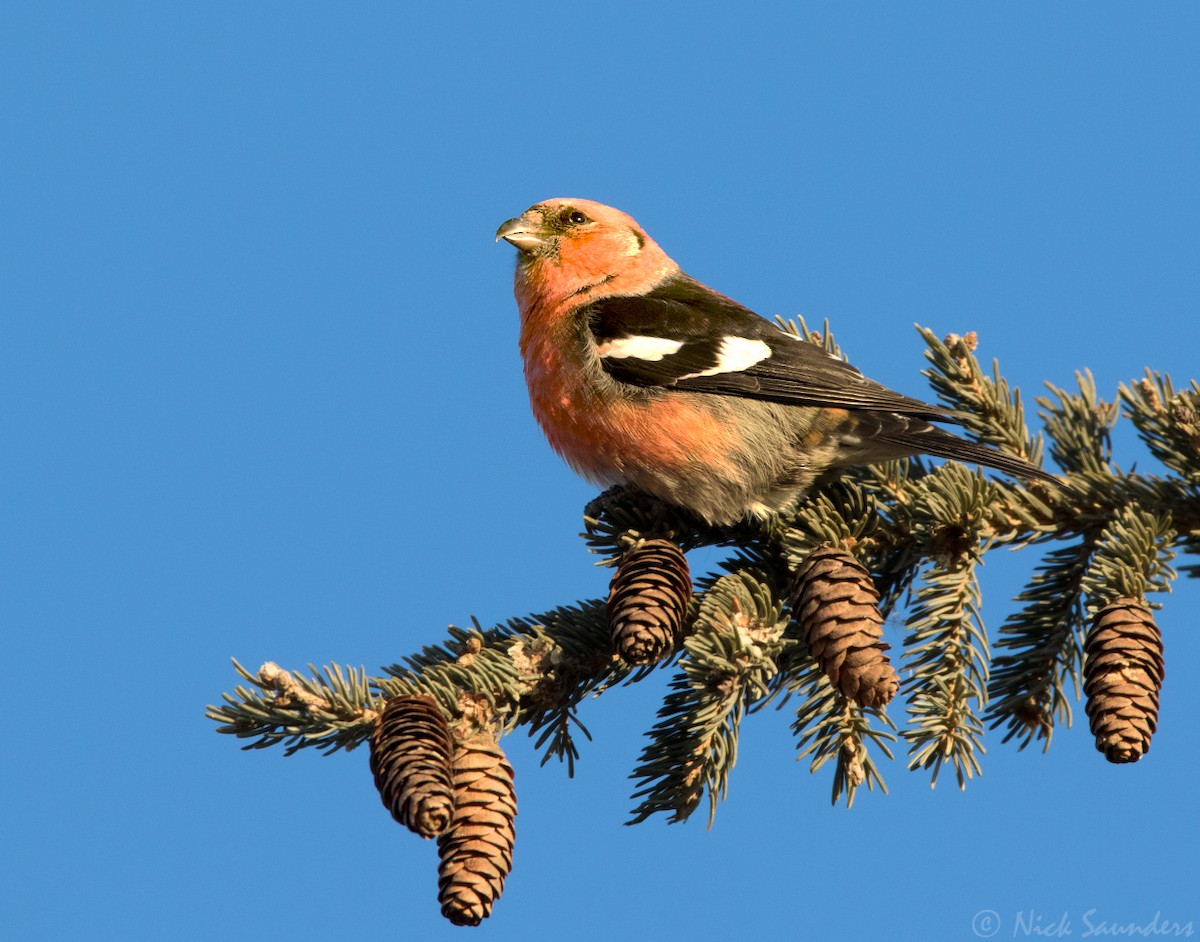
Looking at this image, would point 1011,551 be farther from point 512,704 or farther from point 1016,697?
point 512,704

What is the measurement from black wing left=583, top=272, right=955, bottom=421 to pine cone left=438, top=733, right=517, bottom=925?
5.95 feet

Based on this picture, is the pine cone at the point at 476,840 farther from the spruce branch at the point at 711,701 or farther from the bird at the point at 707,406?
the bird at the point at 707,406

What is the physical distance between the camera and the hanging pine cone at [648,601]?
283cm

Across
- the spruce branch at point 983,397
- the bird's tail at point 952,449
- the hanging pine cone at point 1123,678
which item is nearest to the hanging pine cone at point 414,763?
the hanging pine cone at point 1123,678

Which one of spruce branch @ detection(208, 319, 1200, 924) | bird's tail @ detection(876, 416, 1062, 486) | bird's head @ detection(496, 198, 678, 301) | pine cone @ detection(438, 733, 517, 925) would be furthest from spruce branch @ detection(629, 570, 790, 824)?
bird's head @ detection(496, 198, 678, 301)

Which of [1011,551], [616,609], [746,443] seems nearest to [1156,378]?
[1011,551]

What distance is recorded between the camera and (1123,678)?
2547 millimetres

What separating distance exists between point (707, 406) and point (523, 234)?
1.29 meters

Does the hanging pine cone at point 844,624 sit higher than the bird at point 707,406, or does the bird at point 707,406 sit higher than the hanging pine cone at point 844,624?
the bird at point 707,406

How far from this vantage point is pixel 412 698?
2.65 m

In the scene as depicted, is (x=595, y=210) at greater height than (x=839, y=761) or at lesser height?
greater

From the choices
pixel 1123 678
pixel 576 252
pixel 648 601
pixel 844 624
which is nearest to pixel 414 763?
pixel 648 601

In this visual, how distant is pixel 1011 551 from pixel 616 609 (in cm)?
124

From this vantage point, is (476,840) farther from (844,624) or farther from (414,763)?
(844,624)
